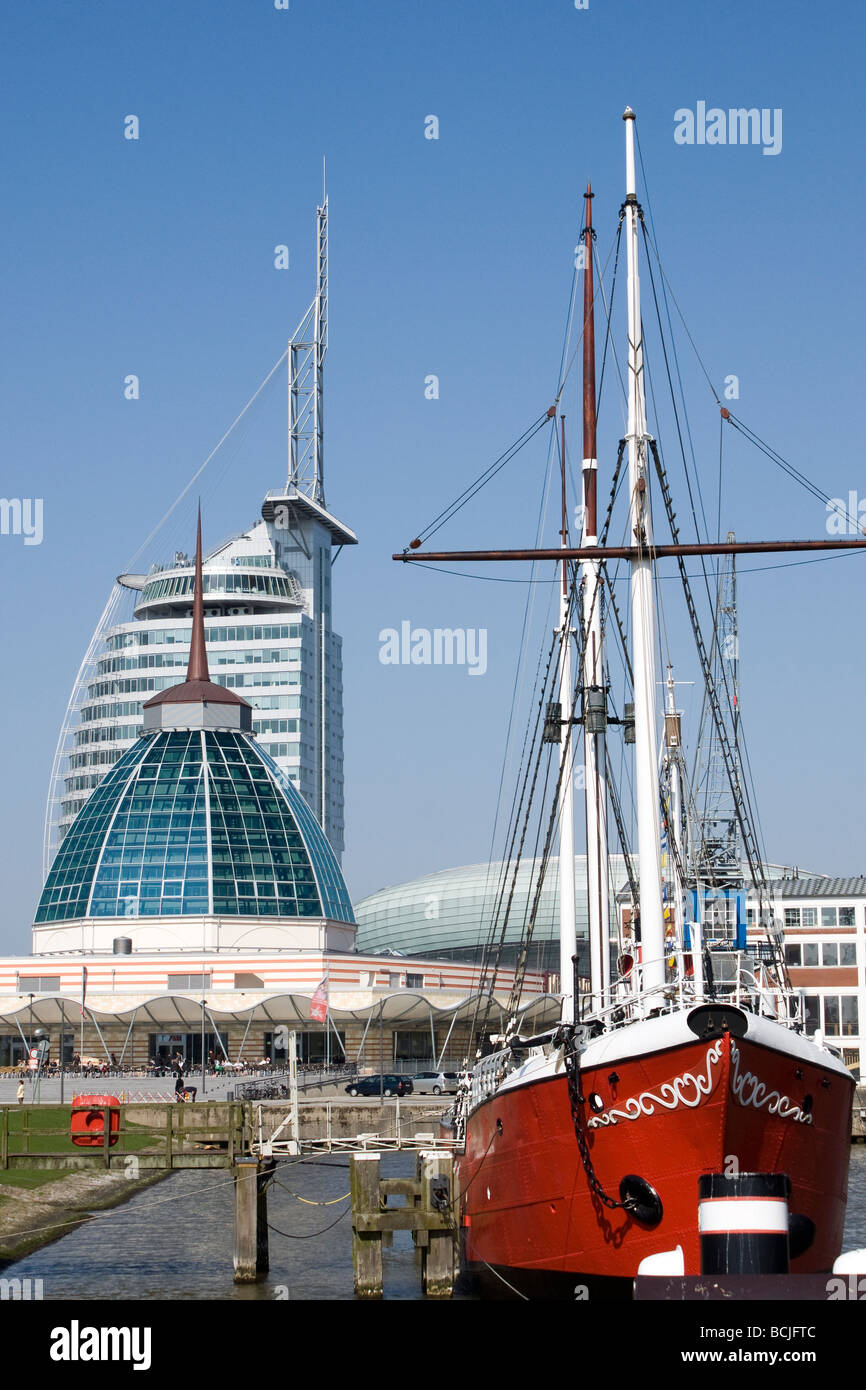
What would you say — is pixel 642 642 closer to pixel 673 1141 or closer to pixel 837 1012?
pixel 673 1141

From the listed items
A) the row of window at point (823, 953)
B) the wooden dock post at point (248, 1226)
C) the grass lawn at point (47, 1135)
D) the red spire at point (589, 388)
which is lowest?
the grass lawn at point (47, 1135)

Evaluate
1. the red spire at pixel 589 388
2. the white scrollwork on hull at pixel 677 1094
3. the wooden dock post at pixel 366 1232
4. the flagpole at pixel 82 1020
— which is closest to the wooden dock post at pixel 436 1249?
the wooden dock post at pixel 366 1232

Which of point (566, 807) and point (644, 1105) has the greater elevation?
point (566, 807)

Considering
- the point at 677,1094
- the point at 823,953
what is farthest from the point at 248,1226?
the point at 823,953

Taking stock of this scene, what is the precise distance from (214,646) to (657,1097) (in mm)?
175534

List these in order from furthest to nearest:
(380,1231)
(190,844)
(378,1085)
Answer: (190,844), (378,1085), (380,1231)

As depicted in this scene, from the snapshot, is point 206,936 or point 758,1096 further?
point 206,936

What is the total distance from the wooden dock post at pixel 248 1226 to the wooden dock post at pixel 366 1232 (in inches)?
125

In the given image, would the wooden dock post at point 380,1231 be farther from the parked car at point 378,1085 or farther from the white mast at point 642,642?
the parked car at point 378,1085

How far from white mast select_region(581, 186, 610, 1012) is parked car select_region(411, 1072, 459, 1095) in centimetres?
Answer: 5706

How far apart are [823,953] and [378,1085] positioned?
1157 inches

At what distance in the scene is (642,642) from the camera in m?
33.2

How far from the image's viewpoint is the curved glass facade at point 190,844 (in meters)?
135
